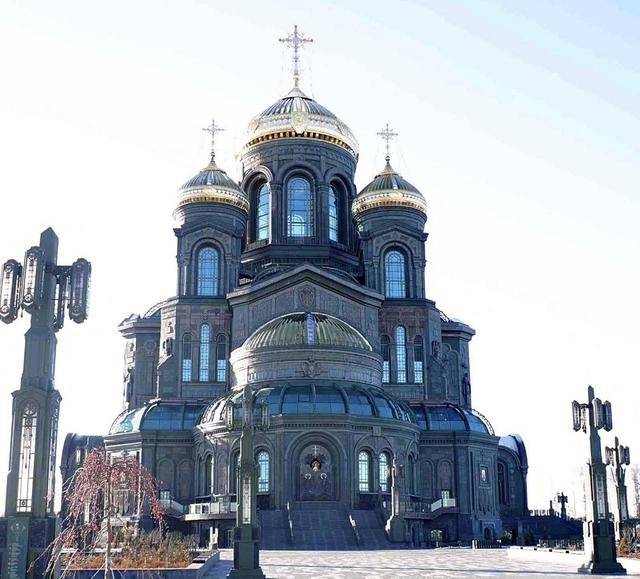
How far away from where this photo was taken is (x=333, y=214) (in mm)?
66312

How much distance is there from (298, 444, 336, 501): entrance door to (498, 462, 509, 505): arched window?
18.0 meters

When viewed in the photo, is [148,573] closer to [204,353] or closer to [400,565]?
[400,565]

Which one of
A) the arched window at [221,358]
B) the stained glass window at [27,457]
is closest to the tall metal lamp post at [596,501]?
the stained glass window at [27,457]

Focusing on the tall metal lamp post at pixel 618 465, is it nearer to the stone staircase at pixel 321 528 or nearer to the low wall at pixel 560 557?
the low wall at pixel 560 557

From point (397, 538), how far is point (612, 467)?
10134 millimetres

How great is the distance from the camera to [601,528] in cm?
2670

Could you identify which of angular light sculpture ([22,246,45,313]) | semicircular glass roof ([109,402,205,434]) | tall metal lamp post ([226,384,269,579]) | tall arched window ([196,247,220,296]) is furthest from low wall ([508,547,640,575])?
tall arched window ([196,247,220,296])

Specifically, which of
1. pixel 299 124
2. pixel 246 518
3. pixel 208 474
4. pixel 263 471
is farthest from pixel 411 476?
pixel 246 518

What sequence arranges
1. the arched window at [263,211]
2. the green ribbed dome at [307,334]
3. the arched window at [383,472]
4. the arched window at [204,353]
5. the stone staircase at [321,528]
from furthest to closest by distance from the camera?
the arched window at [263,211], the arched window at [204,353], the green ribbed dome at [307,334], the arched window at [383,472], the stone staircase at [321,528]

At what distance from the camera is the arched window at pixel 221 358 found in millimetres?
57719

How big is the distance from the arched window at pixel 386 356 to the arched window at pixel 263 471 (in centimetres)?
1254

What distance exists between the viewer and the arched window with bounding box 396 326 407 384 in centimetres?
5894

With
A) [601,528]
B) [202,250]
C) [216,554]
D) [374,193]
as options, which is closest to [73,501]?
[216,554]

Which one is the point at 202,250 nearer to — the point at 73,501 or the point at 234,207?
the point at 234,207
